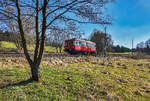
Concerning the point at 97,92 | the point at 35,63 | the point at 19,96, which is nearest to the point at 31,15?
the point at 35,63

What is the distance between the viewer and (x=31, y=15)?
12.6 ft

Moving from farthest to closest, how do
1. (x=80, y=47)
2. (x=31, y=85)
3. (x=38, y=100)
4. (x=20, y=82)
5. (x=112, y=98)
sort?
(x=80, y=47) → (x=20, y=82) → (x=31, y=85) → (x=112, y=98) → (x=38, y=100)

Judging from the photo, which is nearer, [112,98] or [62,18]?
[112,98]

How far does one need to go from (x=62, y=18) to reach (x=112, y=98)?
3.18 meters

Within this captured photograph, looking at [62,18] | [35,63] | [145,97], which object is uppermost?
[62,18]

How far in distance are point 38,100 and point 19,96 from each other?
1.86ft

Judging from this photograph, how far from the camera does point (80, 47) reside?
16.6 metres

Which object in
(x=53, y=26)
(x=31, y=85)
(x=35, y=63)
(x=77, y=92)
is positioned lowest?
(x=77, y=92)

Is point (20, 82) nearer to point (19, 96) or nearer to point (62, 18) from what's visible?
point (19, 96)

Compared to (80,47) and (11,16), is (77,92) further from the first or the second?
(80,47)

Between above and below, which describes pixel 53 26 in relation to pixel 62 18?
below

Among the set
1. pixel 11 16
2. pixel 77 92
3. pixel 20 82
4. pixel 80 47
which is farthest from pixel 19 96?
pixel 80 47

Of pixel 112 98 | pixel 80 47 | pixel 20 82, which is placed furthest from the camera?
pixel 80 47

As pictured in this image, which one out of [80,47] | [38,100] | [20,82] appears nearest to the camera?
[38,100]
